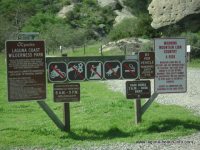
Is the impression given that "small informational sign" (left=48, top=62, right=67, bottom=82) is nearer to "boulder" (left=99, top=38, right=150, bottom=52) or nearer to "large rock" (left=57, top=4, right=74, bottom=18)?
"boulder" (left=99, top=38, right=150, bottom=52)

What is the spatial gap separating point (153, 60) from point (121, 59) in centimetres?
77

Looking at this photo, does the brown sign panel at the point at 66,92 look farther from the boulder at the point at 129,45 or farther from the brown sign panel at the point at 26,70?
the boulder at the point at 129,45

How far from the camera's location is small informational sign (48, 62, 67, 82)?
419 inches

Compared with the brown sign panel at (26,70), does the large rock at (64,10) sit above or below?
above

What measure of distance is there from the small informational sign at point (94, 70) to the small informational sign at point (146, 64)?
3.14ft

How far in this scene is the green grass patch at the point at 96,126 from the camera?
396 inches

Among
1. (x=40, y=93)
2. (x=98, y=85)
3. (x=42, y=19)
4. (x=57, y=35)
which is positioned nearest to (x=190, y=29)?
(x=98, y=85)

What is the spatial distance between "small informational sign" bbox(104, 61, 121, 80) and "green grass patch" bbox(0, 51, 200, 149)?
1136 millimetres

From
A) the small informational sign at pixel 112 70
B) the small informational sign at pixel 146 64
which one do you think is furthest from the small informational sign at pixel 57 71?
the small informational sign at pixel 146 64

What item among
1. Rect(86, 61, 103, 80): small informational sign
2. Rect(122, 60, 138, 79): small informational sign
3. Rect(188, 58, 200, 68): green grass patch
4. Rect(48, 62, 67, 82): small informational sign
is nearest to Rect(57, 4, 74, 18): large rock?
Rect(188, 58, 200, 68): green grass patch

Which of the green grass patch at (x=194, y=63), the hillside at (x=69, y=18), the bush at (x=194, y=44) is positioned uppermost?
the hillside at (x=69, y=18)

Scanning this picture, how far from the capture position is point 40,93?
10438 millimetres

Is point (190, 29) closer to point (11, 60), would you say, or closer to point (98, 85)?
point (98, 85)

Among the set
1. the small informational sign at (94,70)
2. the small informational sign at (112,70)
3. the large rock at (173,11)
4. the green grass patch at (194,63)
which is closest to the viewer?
the small informational sign at (94,70)
